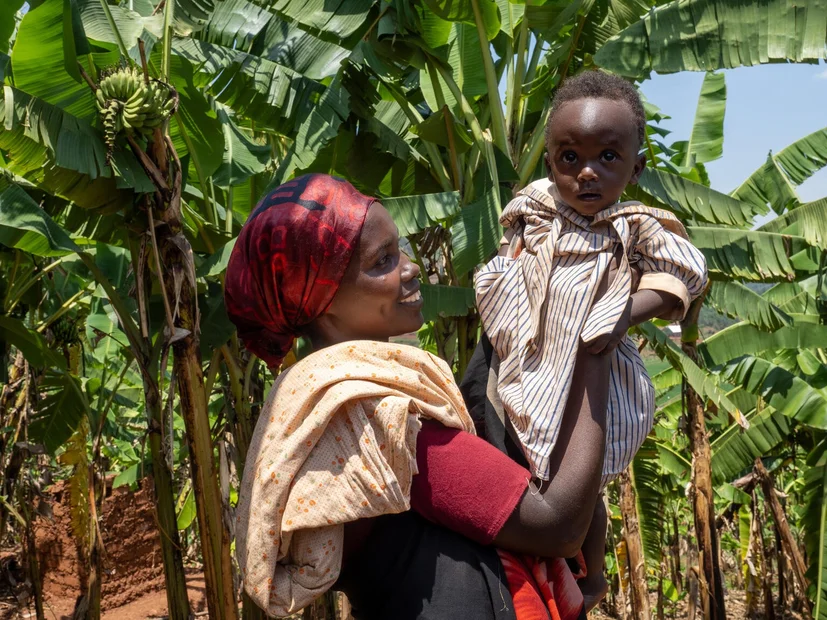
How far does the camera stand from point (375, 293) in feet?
4.30

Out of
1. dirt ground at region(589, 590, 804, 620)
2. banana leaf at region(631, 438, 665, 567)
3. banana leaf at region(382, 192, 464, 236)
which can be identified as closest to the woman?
banana leaf at region(382, 192, 464, 236)

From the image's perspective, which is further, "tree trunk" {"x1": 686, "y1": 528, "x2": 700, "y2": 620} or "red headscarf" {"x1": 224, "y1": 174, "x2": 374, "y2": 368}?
"tree trunk" {"x1": 686, "y1": 528, "x2": 700, "y2": 620}

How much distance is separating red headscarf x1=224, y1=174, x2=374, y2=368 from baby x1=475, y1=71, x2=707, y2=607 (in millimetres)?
286

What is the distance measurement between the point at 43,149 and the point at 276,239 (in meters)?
2.42

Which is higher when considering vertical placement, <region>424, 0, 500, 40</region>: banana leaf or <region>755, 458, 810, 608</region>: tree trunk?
<region>424, 0, 500, 40</region>: banana leaf

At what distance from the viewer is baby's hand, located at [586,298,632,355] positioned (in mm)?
1216

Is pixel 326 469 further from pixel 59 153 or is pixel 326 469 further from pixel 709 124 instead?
pixel 709 124

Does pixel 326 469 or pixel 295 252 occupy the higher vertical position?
pixel 295 252

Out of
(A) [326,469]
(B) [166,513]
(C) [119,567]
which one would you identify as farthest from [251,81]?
(C) [119,567]

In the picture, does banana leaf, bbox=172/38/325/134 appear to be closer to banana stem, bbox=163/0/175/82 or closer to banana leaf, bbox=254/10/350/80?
banana leaf, bbox=254/10/350/80

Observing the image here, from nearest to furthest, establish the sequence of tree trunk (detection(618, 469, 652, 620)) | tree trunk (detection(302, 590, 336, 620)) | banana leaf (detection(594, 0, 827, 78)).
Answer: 1. banana leaf (detection(594, 0, 827, 78))
2. tree trunk (detection(302, 590, 336, 620))
3. tree trunk (detection(618, 469, 652, 620))

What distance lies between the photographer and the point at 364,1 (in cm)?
419

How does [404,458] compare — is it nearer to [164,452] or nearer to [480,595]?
[480,595]

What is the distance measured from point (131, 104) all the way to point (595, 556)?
7.54ft
